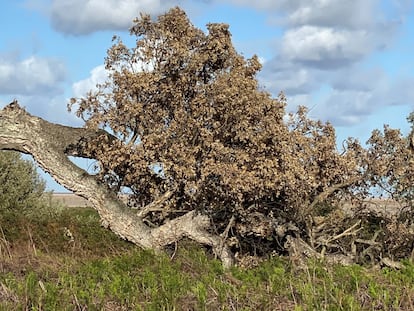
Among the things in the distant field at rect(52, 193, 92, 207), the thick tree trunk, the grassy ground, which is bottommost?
the grassy ground

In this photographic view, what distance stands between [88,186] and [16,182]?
1364cm

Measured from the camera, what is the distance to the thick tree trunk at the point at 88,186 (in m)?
15.1

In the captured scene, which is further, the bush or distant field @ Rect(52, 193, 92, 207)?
distant field @ Rect(52, 193, 92, 207)

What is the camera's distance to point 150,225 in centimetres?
1599

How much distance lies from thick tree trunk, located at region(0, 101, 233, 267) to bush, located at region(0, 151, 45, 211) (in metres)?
12.6

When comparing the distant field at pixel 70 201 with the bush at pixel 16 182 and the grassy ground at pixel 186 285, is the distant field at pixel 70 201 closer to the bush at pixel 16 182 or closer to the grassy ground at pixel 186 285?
the bush at pixel 16 182

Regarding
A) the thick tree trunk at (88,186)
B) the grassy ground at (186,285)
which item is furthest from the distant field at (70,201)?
the grassy ground at (186,285)

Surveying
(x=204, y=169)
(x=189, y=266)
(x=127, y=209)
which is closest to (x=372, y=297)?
(x=189, y=266)

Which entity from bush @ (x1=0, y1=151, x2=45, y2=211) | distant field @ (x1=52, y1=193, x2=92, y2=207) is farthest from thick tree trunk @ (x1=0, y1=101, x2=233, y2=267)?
distant field @ (x1=52, y1=193, x2=92, y2=207)

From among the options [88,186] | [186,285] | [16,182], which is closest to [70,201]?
[16,182]

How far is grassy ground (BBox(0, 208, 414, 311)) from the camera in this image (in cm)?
932

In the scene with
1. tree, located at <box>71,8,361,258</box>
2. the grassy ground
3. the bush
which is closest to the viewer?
the grassy ground

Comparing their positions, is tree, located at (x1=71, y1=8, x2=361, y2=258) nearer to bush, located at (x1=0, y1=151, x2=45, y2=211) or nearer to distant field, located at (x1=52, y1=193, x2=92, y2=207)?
bush, located at (x1=0, y1=151, x2=45, y2=211)

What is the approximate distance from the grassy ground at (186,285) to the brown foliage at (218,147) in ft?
5.63
